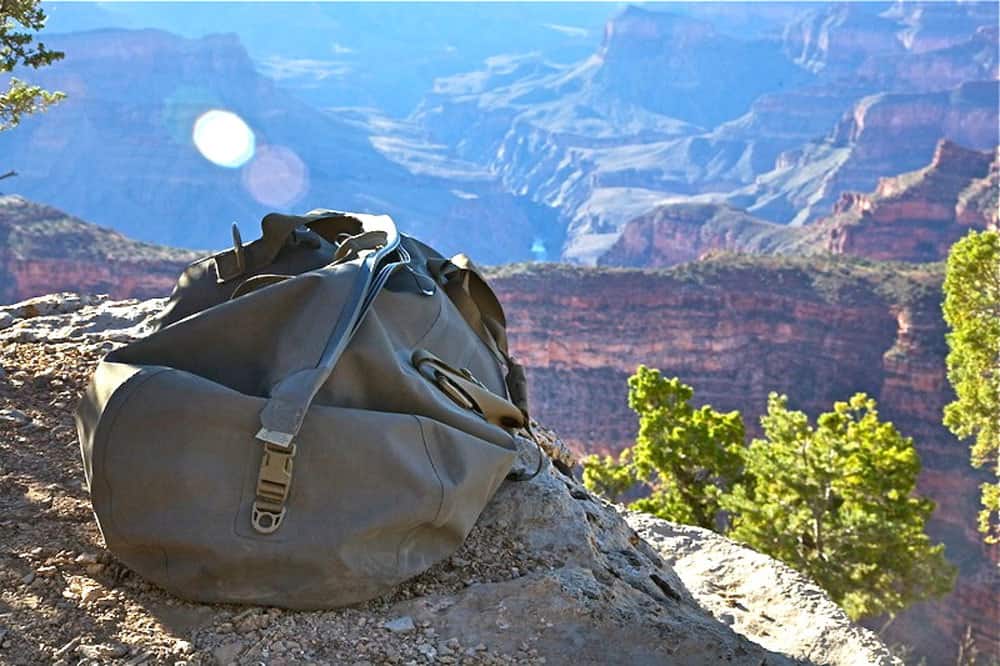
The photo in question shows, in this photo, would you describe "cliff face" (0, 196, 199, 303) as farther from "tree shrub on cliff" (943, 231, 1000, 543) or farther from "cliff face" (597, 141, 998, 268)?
"cliff face" (597, 141, 998, 268)

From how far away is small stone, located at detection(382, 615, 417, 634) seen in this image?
8.60 feet

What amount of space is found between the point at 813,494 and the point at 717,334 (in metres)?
26.5

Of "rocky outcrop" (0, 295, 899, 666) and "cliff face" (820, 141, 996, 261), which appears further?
"cliff face" (820, 141, 996, 261)

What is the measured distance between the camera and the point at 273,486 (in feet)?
8.16

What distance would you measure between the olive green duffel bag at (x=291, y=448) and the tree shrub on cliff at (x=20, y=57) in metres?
3.99

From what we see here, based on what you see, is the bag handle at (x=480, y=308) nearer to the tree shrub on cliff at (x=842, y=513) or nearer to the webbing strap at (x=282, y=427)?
the webbing strap at (x=282, y=427)

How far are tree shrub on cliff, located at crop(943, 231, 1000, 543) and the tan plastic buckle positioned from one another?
11.4 m

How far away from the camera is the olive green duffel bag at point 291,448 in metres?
2.49

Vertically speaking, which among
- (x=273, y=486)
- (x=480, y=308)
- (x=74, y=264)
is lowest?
(x=74, y=264)

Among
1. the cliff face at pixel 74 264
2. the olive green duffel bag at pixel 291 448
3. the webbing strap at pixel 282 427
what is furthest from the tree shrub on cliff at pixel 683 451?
the cliff face at pixel 74 264

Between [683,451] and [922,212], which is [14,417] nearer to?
[683,451]

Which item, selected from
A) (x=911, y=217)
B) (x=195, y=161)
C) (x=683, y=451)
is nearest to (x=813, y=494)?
(x=683, y=451)

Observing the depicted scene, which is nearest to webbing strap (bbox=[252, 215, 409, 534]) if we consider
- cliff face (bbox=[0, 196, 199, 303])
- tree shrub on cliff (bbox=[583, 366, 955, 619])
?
tree shrub on cliff (bbox=[583, 366, 955, 619])

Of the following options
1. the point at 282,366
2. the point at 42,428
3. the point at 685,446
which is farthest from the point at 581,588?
the point at 685,446
